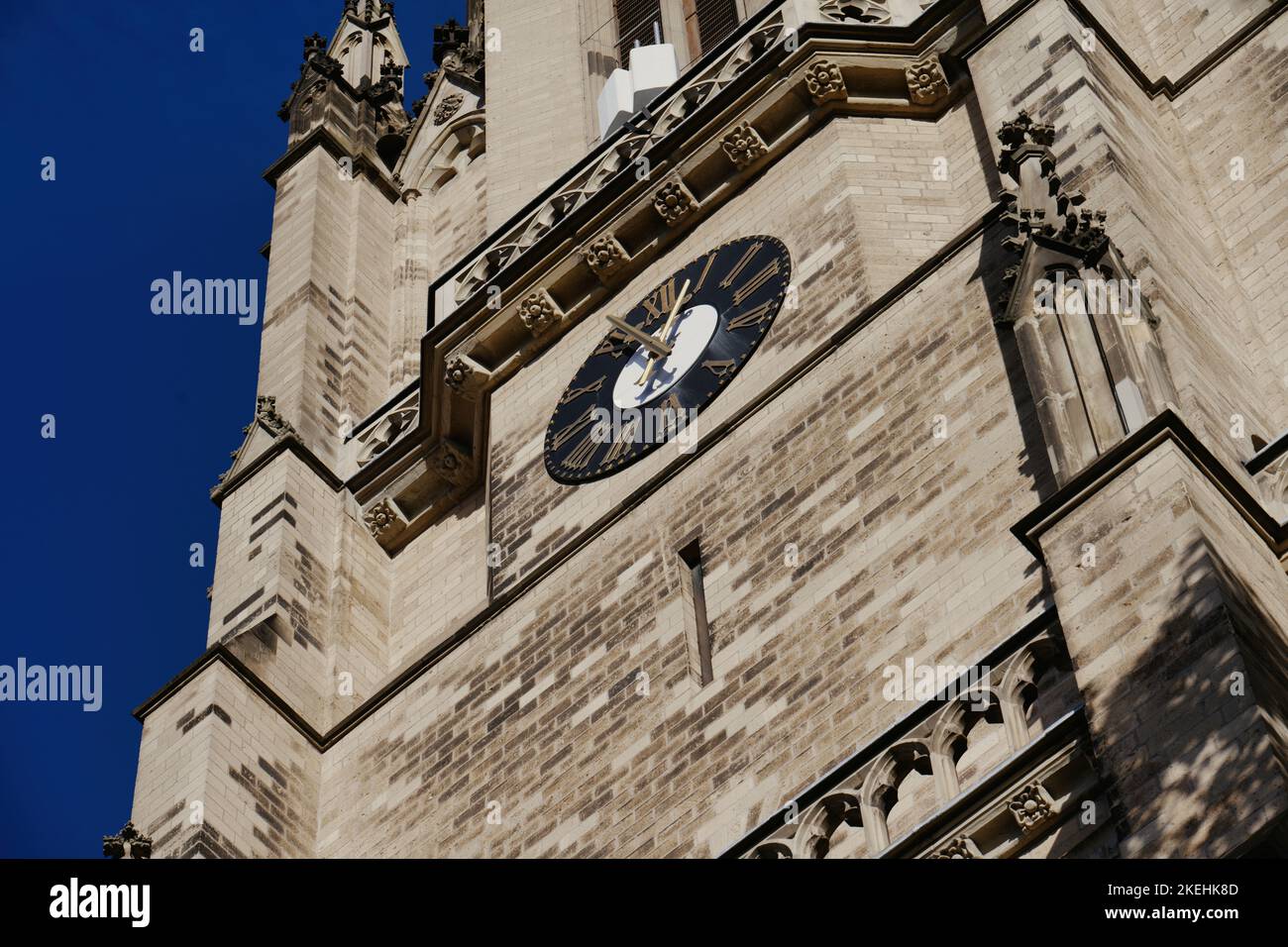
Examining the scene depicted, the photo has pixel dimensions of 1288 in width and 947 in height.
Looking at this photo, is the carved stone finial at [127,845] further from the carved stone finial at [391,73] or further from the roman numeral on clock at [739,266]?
the carved stone finial at [391,73]

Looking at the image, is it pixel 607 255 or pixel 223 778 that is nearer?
pixel 223 778

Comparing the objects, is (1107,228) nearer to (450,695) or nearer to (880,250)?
(880,250)

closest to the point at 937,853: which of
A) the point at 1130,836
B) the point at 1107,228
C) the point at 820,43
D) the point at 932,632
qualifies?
the point at 1130,836

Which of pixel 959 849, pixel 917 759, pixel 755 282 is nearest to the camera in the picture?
pixel 959 849

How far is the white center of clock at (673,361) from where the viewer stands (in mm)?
22109

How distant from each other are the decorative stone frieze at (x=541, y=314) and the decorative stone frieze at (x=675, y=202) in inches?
47.6

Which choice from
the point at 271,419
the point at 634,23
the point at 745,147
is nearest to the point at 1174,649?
the point at 745,147

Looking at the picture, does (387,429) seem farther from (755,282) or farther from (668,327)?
(755,282)

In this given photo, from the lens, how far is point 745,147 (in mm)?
23422

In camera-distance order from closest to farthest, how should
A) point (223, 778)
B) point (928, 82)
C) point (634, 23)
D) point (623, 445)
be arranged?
point (223, 778), point (623, 445), point (928, 82), point (634, 23)

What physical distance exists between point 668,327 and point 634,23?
27.1 ft

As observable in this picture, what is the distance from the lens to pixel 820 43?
23469 millimetres

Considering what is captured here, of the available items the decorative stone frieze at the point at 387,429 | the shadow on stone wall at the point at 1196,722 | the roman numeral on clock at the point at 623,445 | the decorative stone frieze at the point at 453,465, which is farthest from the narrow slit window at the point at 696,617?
the decorative stone frieze at the point at 387,429

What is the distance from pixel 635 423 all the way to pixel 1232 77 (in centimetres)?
517
